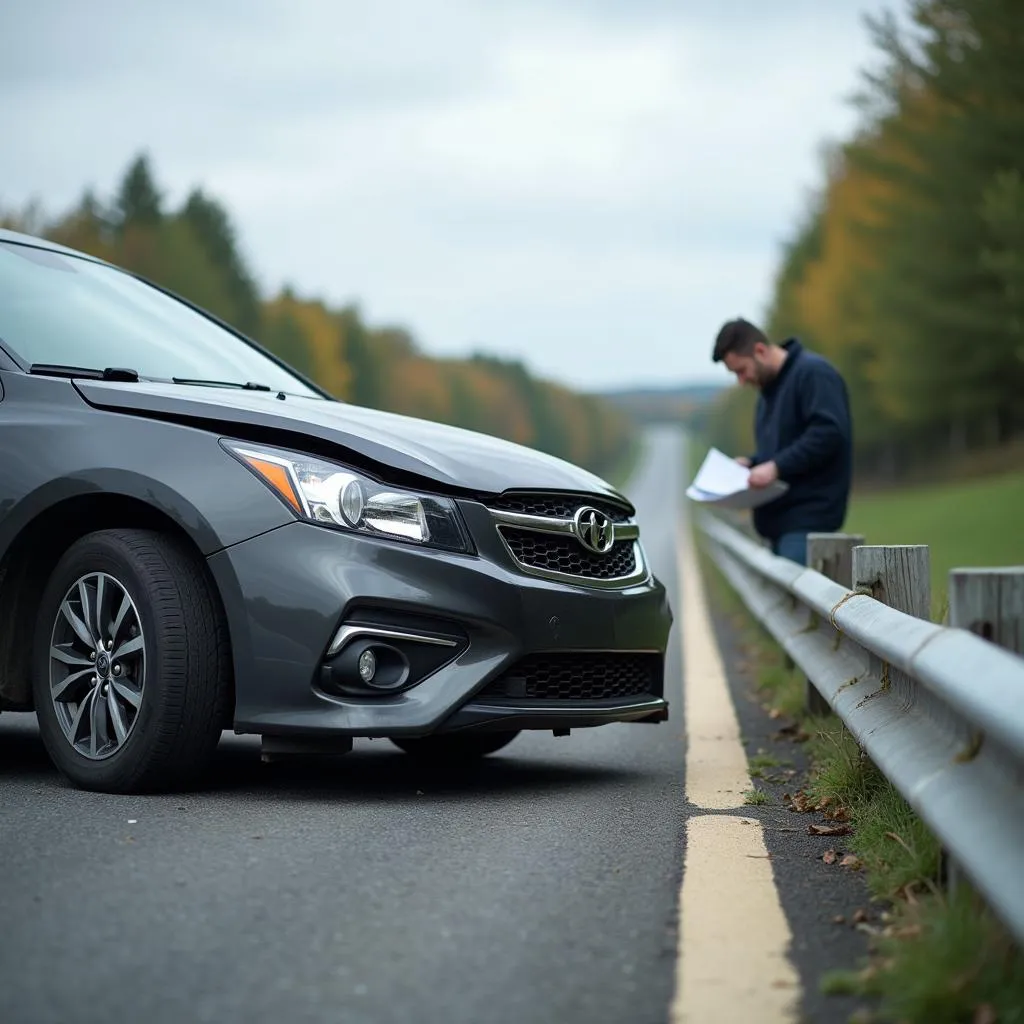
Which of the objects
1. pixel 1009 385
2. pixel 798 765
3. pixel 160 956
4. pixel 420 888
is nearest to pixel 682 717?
pixel 798 765

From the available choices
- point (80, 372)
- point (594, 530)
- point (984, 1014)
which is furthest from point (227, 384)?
point (984, 1014)

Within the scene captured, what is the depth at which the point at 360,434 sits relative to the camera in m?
4.90

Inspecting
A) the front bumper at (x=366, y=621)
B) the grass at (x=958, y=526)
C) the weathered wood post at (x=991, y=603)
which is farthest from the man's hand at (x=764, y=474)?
the grass at (x=958, y=526)

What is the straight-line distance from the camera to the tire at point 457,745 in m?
5.98

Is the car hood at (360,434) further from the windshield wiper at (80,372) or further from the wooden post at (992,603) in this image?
the wooden post at (992,603)

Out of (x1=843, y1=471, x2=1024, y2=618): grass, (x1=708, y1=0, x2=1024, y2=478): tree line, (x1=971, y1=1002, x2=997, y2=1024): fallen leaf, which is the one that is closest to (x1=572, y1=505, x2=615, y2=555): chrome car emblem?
(x1=971, y1=1002, x2=997, y2=1024): fallen leaf

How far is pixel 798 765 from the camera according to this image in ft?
19.1

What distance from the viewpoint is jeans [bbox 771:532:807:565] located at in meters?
7.87

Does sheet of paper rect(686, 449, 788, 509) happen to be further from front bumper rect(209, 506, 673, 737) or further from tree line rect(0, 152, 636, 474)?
tree line rect(0, 152, 636, 474)

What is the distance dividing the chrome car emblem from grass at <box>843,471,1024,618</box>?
9416 mm

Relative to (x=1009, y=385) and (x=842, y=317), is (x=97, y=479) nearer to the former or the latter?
(x=1009, y=385)

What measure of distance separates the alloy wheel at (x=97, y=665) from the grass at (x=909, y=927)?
6.06ft

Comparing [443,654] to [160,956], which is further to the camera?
[443,654]

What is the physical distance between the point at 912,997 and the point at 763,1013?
27 cm
